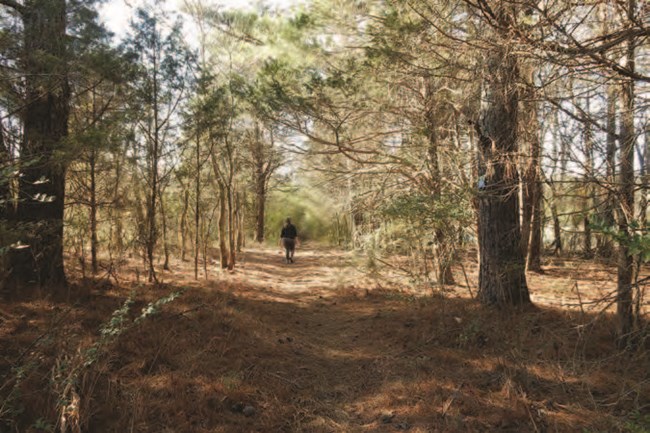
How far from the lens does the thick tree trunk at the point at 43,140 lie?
4727 mm

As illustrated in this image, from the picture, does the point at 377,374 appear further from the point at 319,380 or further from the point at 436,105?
the point at 436,105

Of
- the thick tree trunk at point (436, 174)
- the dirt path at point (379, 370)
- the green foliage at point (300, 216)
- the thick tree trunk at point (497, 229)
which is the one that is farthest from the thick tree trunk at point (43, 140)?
the green foliage at point (300, 216)

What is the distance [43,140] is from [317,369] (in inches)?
197

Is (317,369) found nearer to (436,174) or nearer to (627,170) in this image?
(627,170)

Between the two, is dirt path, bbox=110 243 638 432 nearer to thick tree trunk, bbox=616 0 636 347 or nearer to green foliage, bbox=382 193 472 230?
thick tree trunk, bbox=616 0 636 347

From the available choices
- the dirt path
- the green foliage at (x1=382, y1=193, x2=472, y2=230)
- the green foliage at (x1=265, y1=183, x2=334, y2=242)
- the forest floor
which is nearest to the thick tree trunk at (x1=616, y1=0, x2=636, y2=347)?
the forest floor

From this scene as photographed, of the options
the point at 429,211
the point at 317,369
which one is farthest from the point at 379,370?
the point at 429,211

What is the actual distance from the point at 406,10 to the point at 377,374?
5.10 metres

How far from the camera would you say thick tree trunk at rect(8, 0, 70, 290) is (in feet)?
15.5

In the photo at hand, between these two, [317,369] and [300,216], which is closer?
[317,369]

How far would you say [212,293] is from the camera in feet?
23.9

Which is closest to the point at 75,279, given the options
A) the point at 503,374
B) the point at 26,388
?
the point at 26,388

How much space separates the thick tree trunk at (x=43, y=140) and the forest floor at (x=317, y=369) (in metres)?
0.70

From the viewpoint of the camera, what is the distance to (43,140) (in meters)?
5.05
